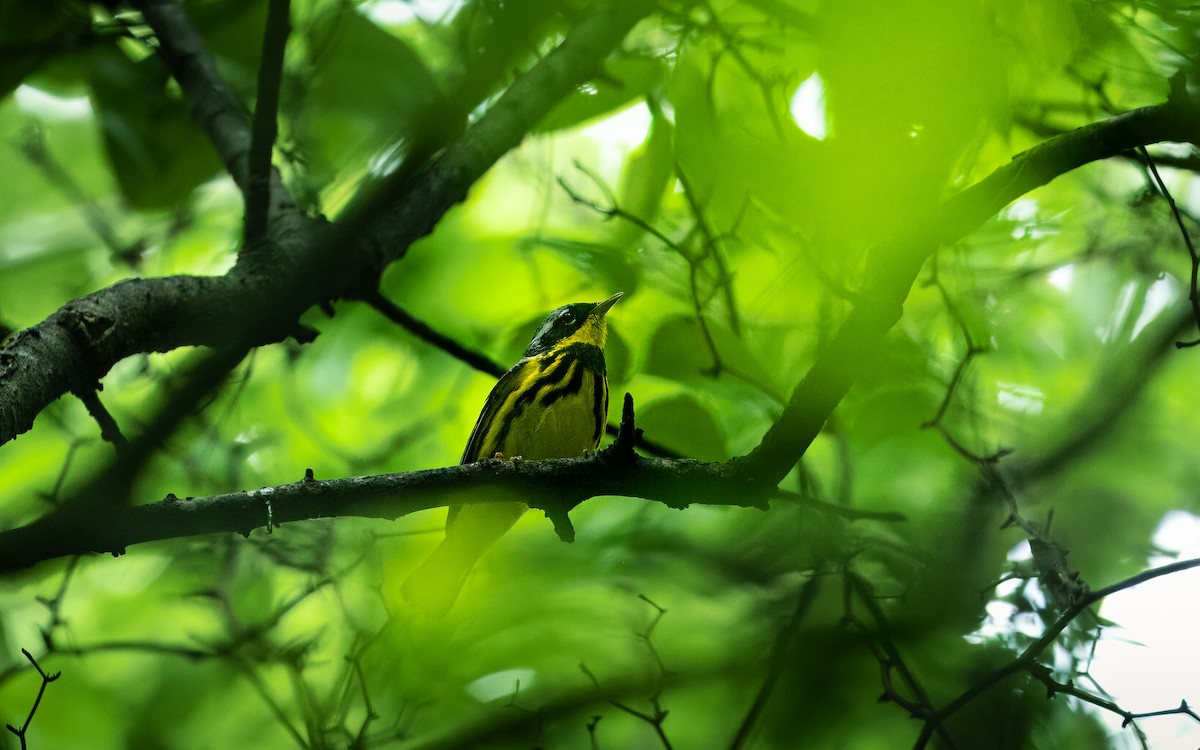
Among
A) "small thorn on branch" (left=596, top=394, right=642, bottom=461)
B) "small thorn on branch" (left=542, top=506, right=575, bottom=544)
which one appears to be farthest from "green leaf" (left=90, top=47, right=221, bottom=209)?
"small thorn on branch" (left=596, top=394, right=642, bottom=461)

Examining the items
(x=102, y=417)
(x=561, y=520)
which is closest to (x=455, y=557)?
(x=561, y=520)

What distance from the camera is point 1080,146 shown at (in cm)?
251

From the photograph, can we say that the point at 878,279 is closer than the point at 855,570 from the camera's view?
Yes

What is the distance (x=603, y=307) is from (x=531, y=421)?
0.60 metres

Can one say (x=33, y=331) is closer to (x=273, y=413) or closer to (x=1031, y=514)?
(x=273, y=413)

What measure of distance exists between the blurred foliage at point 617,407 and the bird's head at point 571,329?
7.0 inches

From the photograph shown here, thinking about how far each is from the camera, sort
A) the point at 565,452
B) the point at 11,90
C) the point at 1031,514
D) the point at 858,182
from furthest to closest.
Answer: the point at 565,452 < the point at 1031,514 < the point at 11,90 < the point at 858,182

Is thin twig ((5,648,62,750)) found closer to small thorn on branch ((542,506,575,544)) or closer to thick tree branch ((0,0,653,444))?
thick tree branch ((0,0,653,444))

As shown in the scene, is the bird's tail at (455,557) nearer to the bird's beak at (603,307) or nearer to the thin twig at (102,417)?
the bird's beak at (603,307)

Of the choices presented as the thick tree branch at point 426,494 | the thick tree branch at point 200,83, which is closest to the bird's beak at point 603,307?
the thick tree branch at point 426,494

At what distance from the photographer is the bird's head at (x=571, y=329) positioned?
15.8 ft

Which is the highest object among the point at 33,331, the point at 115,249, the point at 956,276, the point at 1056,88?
the point at 115,249

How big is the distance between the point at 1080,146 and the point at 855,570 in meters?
2.00

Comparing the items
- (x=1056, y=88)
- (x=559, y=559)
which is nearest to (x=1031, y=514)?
(x=1056, y=88)
